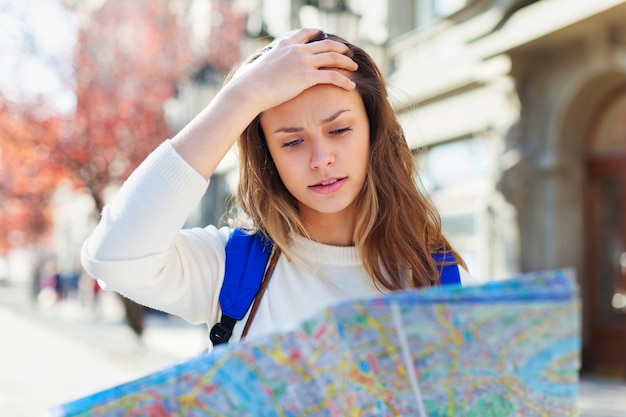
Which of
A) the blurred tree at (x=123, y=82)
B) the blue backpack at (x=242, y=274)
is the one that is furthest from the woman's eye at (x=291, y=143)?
the blurred tree at (x=123, y=82)

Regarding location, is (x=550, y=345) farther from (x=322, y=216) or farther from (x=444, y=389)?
(x=322, y=216)

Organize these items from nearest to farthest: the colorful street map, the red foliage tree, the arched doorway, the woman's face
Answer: the colorful street map
the woman's face
the arched doorway
the red foliage tree

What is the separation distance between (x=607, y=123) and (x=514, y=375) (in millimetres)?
9169

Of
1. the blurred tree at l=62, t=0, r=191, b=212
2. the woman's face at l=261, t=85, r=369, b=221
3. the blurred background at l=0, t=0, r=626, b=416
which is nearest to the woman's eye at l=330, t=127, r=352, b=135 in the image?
the woman's face at l=261, t=85, r=369, b=221

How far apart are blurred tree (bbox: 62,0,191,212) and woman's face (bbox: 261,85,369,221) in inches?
413

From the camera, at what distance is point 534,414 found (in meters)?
0.99

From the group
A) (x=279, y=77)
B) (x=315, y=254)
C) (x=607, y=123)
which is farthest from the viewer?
(x=607, y=123)

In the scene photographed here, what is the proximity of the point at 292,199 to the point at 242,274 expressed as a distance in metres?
0.22

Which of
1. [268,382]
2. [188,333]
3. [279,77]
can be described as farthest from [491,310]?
[188,333]

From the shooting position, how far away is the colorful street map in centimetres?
92

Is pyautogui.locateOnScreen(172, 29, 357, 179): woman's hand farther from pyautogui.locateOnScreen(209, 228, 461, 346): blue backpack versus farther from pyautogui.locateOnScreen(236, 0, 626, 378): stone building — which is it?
pyautogui.locateOnScreen(236, 0, 626, 378): stone building

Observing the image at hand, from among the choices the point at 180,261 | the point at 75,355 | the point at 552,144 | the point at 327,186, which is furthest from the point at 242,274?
the point at 75,355

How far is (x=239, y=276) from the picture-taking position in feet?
5.00

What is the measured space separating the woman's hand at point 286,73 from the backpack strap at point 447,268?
419mm
